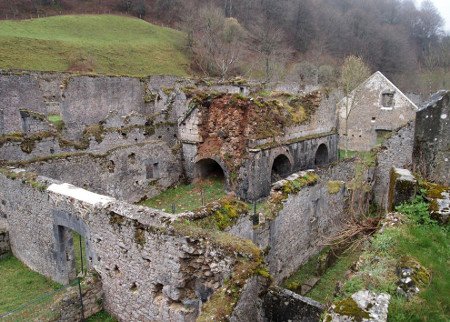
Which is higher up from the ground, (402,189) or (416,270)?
(402,189)

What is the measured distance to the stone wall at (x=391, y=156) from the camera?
15.9 meters

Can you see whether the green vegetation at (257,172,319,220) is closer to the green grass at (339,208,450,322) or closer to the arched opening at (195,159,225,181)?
the green grass at (339,208,450,322)

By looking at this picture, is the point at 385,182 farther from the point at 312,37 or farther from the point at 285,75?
the point at 312,37

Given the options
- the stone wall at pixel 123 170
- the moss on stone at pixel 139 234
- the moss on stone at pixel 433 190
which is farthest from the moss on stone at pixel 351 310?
the stone wall at pixel 123 170

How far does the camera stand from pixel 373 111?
27.7 m

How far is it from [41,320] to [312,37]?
80.2 meters

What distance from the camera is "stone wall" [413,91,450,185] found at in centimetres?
634

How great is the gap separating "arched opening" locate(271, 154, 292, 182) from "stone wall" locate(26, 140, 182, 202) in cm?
458

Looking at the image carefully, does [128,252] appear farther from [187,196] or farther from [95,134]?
[95,134]

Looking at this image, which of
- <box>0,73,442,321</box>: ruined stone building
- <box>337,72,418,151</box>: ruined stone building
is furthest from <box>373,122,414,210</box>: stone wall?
<box>337,72,418,151</box>: ruined stone building

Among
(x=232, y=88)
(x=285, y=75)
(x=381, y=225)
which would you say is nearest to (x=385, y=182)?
(x=381, y=225)

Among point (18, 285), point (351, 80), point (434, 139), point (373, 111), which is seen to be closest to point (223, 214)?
point (434, 139)

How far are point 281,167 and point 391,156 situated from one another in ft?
16.3

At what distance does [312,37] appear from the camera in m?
79.1
